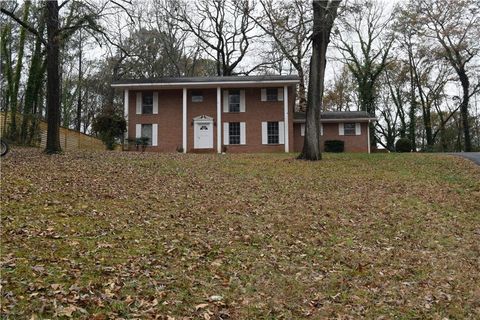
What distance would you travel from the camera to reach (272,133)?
1065 inches

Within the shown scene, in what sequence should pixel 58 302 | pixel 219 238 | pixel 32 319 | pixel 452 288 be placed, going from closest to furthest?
1. pixel 32 319
2. pixel 58 302
3. pixel 452 288
4. pixel 219 238

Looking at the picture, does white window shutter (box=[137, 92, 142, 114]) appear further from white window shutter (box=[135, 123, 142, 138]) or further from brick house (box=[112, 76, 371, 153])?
white window shutter (box=[135, 123, 142, 138])

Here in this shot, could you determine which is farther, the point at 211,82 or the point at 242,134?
the point at 242,134

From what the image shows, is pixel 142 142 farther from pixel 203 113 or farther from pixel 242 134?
pixel 242 134

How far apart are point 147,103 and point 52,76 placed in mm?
11857

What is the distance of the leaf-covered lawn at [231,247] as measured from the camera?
464cm

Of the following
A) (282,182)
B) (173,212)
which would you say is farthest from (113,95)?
(173,212)

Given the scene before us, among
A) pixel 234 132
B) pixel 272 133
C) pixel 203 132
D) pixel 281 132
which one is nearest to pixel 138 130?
pixel 203 132

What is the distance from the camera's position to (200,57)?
3878 cm

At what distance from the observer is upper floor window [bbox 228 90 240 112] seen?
2741cm

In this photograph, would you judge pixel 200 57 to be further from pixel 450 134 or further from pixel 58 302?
pixel 58 302

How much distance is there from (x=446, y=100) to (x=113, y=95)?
30.8 metres

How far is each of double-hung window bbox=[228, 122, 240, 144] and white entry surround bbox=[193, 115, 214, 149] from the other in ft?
3.75

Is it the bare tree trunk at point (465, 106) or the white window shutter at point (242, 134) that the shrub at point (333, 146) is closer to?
the white window shutter at point (242, 134)
